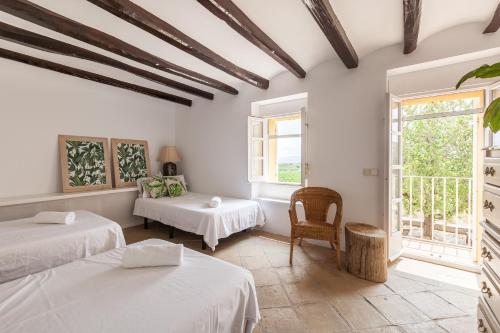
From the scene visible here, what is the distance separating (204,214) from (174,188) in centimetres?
146

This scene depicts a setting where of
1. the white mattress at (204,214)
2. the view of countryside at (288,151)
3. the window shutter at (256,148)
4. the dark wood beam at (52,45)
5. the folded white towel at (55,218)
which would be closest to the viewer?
the dark wood beam at (52,45)

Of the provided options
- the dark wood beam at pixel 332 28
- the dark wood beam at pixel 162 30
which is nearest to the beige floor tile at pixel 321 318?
the dark wood beam at pixel 332 28

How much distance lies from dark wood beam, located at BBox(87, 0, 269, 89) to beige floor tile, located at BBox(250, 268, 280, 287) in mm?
2571

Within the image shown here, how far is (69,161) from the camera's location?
3660 millimetres

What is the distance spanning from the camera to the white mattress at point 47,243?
6.43ft

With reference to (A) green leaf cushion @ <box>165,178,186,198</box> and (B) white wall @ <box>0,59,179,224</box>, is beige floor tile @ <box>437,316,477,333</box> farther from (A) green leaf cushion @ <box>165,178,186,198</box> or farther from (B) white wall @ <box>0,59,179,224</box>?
(B) white wall @ <box>0,59,179,224</box>

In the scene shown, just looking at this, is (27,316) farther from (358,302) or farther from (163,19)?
(163,19)

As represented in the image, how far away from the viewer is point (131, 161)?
172 inches

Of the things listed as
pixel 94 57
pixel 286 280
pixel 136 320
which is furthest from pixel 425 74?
pixel 94 57

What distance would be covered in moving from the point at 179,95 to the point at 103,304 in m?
4.13

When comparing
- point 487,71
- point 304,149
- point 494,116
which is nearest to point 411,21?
point 487,71

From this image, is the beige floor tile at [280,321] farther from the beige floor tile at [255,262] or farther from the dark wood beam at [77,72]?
the dark wood beam at [77,72]

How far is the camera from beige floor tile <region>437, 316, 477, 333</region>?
5.60 feet

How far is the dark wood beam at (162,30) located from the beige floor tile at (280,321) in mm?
2707
